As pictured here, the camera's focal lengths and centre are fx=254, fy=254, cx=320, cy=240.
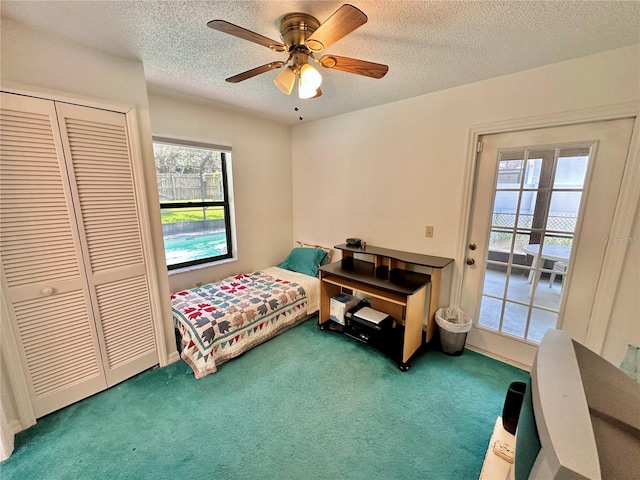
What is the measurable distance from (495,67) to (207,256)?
3.33m

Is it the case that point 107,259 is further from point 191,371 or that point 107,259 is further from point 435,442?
point 435,442

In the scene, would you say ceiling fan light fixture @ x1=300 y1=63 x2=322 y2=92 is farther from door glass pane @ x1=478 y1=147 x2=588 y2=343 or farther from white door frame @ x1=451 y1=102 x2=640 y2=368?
door glass pane @ x1=478 y1=147 x2=588 y2=343

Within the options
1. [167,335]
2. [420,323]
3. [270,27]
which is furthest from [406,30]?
[167,335]

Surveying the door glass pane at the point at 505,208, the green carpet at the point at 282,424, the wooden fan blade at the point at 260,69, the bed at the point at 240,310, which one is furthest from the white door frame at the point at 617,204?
the bed at the point at 240,310

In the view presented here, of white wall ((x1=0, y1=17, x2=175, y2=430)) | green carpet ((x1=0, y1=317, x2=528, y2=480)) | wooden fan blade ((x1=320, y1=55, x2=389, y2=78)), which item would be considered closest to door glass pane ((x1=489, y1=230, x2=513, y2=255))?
green carpet ((x1=0, y1=317, x2=528, y2=480))

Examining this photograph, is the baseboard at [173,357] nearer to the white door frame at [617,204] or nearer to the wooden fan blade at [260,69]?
the wooden fan blade at [260,69]

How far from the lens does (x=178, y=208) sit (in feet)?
9.27

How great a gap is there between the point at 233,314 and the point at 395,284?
147cm

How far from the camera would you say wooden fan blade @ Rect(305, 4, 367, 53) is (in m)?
1.04

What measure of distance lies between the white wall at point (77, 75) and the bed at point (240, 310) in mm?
564

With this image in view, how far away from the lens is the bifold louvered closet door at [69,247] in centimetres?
149

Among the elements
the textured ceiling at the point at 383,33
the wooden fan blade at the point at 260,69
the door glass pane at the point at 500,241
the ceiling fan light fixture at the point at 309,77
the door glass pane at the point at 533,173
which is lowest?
the door glass pane at the point at 500,241

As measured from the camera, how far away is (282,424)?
165cm

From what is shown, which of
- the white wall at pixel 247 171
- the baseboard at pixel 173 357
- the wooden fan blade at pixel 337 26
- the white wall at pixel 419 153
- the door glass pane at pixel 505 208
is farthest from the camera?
the white wall at pixel 247 171
